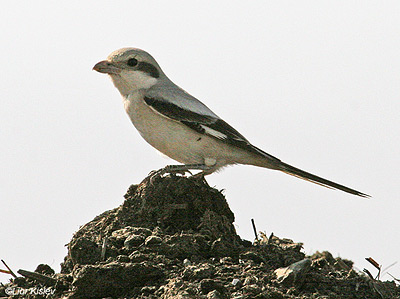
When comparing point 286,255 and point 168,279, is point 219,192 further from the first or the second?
point 168,279

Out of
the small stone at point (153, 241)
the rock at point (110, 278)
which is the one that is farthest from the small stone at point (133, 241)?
the rock at point (110, 278)

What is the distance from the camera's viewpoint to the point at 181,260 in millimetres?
→ 6867

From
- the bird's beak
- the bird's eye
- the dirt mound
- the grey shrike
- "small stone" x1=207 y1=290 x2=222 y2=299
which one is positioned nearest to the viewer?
"small stone" x1=207 y1=290 x2=222 y2=299

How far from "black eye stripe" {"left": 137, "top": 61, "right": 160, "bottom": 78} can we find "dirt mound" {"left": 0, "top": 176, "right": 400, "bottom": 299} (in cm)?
209

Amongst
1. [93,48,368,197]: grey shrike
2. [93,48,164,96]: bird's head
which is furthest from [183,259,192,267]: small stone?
[93,48,164,96]: bird's head

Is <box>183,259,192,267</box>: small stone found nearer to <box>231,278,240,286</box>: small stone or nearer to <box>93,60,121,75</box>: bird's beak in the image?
<box>231,278,240,286</box>: small stone

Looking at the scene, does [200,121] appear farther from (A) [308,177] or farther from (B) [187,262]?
(B) [187,262]

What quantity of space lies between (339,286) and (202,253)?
1.41 metres

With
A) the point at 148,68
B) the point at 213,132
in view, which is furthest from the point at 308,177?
the point at 148,68

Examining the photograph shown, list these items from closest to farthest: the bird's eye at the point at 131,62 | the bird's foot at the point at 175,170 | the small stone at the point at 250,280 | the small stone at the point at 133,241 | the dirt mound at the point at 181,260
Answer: the small stone at the point at 250,280 → the dirt mound at the point at 181,260 → the small stone at the point at 133,241 → the bird's foot at the point at 175,170 → the bird's eye at the point at 131,62

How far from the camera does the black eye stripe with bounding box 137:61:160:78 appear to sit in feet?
31.4

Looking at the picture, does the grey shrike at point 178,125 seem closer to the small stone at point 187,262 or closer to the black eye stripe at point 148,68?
the black eye stripe at point 148,68

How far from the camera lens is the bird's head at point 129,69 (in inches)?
372

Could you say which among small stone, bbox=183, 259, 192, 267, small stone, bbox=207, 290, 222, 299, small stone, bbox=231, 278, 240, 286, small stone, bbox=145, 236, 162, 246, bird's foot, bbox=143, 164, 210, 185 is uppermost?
bird's foot, bbox=143, 164, 210, 185
